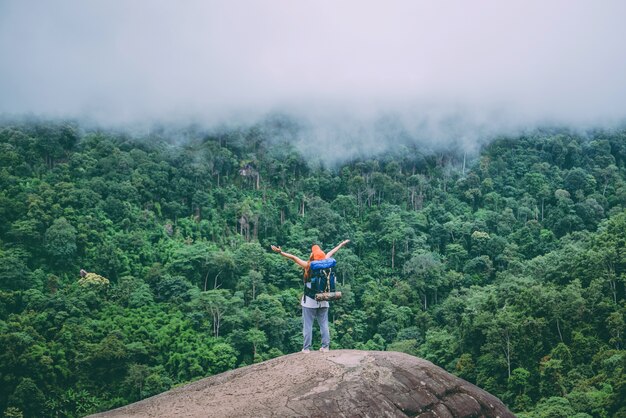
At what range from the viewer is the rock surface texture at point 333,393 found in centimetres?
962

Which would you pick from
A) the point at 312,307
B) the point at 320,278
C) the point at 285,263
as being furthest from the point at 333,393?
the point at 285,263

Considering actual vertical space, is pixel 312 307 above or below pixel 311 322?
above

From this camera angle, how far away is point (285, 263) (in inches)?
2101

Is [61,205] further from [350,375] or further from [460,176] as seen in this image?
[350,375]

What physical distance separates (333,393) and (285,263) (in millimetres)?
43681

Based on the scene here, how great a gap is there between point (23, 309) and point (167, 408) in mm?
36441

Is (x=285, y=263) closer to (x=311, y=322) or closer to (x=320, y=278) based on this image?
(x=311, y=322)

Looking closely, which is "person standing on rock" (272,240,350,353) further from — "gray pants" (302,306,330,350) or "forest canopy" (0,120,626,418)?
"forest canopy" (0,120,626,418)

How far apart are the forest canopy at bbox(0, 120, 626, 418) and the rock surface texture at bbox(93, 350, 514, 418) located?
19.8m

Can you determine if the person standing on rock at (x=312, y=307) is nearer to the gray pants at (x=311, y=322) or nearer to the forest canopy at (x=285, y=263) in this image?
the gray pants at (x=311, y=322)

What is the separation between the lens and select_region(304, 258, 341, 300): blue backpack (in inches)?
442

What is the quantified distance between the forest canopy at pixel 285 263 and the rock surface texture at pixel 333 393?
19.8 metres

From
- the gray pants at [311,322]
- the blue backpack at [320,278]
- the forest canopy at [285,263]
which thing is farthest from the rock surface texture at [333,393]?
the forest canopy at [285,263]

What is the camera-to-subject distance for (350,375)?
10188 millimetres
